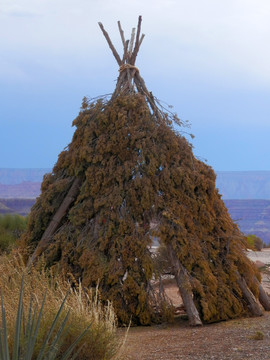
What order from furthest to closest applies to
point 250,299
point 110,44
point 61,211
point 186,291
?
point 110,44
point 61,211
point 250,299
point 186,291

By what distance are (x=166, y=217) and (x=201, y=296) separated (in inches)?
48.3

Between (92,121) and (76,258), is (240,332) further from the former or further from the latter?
(92,121)

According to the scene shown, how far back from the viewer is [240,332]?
6961 mm

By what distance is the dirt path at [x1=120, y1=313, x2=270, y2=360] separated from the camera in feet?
19.3

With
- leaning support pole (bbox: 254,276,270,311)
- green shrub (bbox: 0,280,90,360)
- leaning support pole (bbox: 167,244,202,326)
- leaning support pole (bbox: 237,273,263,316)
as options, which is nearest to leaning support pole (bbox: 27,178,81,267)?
leaning support pole (bbox: 167,244,202,326)

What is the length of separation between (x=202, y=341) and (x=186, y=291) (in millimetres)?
→ 1088

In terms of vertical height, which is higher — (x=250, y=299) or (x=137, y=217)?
(x=137, y=217)

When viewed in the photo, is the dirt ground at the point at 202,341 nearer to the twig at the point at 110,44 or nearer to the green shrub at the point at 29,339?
the green shrub at the point at 29,339

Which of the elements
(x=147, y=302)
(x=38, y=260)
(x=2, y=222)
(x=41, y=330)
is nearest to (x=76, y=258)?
(x=38, y=260)

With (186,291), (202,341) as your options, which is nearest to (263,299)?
(186,291)

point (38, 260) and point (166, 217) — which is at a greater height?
point (166, 217)

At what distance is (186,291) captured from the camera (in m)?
7.55

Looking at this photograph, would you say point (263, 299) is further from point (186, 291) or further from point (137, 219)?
point (137, 219)

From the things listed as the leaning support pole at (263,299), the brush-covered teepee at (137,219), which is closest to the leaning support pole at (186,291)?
the brush-covered teepee at (137,219)
